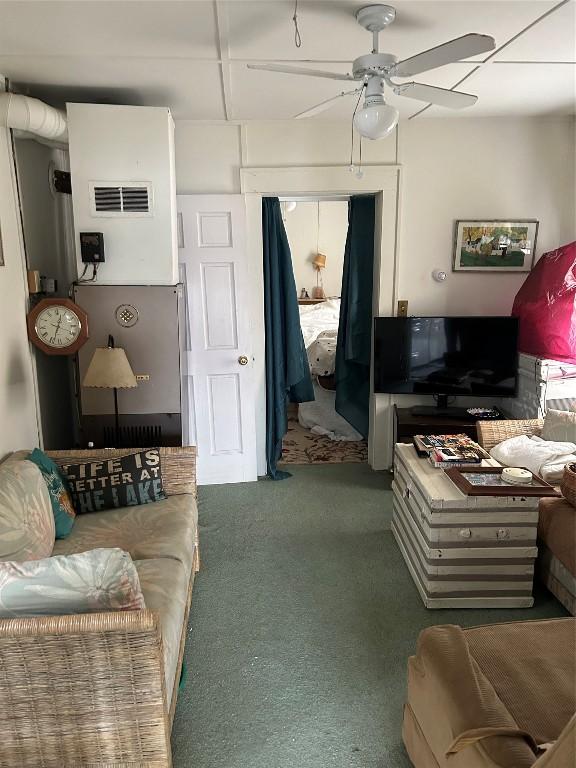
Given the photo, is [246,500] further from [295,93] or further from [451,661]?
[295,93]

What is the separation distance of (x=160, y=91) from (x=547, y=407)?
121 inches

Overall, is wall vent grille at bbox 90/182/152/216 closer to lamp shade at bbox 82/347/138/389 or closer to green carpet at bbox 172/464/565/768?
lamp shade at bbox 82/347/138/389

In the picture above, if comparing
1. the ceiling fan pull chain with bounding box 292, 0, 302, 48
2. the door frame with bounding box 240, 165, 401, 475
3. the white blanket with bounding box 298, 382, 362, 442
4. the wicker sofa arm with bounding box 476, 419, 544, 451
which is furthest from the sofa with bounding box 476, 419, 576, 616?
the ceiling fan pull chain with bounding box 292, 0, 302, 48

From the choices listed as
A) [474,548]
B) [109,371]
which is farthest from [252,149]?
[474,548]

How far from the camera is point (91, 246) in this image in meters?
3.04

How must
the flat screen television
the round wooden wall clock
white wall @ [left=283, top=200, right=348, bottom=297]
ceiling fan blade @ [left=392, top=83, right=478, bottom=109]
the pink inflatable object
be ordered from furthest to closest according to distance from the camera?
white wall @ [left=283, top=200, right=348, bottom=297], the flat screen television, the pink inflatable object, the round wooden wall clock, ceiling fan blade @ [left=392, top=83, right=478, bottom=109]

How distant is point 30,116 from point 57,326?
1075 millimetres

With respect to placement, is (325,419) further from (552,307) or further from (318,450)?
(552,307)

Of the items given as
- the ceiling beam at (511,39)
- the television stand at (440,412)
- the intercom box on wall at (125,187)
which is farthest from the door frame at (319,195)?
the ceiling beam at (511,39)

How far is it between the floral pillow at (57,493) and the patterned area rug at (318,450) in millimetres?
2134

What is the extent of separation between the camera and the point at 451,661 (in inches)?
57.1

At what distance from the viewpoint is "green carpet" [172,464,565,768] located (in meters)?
1.80

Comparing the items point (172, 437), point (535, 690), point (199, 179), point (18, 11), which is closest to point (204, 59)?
point (18, 11)

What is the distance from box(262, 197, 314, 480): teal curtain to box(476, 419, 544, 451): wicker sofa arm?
1.48 metres
